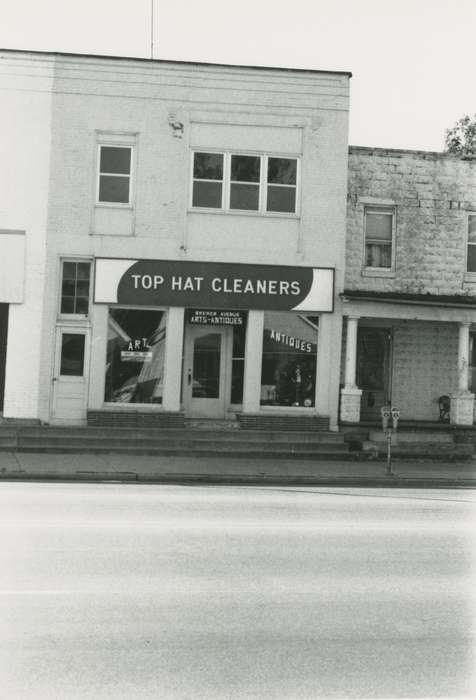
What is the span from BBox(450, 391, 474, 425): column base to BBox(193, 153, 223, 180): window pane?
756 centimetres

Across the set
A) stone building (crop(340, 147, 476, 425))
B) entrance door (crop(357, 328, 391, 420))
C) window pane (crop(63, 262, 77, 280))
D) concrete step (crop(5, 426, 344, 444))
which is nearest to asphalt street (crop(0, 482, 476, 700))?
concrete step (crop(5, 426, 344, 444))

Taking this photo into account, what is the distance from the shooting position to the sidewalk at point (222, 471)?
15844mm

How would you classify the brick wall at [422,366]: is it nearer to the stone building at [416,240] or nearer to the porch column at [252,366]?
the stone building at [416,240]

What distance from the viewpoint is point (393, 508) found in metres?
13.2

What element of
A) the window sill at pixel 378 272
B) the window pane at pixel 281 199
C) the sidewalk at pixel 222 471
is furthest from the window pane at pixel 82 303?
the window sill at pixel 378 272

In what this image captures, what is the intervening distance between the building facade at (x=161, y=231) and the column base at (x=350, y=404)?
0.23 metres

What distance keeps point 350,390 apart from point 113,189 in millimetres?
7058

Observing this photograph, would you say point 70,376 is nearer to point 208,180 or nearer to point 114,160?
point 114,160

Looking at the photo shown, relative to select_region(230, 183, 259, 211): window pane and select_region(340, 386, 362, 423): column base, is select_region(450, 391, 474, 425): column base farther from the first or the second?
select_region(230, 183, 259, 211): window pane

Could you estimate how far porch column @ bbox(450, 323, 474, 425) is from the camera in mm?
21266

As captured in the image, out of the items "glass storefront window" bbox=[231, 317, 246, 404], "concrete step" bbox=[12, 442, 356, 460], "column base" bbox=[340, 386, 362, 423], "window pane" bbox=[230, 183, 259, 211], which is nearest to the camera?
"concrete step" bbox=[12, 442, 356, 460]

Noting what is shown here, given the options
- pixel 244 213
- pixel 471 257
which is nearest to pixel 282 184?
pixel 244 213

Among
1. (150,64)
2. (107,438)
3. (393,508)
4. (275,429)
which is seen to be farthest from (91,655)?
(150,64)

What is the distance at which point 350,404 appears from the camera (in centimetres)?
2088
